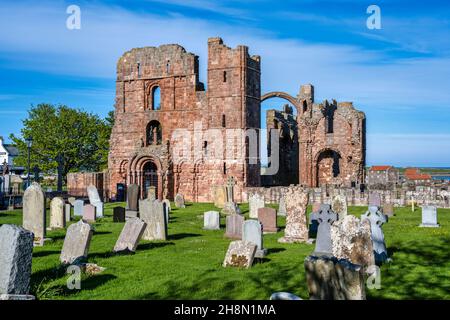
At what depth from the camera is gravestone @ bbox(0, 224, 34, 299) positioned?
7.96 m

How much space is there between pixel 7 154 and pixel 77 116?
40.5 meters

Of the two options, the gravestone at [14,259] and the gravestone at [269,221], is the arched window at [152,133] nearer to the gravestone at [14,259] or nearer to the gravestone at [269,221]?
the gravestone at [269,221]

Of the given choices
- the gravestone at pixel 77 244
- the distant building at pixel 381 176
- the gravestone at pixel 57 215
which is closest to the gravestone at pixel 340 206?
the gravestone at pixel 57 215

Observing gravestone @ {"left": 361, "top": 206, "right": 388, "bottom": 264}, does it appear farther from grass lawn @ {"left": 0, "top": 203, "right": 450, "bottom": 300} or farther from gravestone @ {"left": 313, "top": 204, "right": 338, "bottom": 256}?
gravestone @ {"left": 313, "top": 204, "right": 338, "bottom": 256}

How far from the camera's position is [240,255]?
37.3 ft

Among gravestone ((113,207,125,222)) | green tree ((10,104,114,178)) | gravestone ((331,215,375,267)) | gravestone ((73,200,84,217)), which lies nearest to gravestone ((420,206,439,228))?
gravestone ((331,215,375,267))

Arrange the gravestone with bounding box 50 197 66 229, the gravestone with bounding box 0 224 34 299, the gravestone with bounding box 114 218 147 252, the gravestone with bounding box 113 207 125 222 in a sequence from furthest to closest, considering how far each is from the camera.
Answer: the gravestone with bounding box 113 207 125 222, the gravestone with bounding box 50 197 66 229, the gravestone with bounding box 114 218 147 252, the gravestone with bounding box 0 224 34 299

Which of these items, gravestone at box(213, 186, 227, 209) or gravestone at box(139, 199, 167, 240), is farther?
gravestone at box(213, 186, 227, 209)

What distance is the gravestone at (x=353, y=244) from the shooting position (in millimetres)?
10289

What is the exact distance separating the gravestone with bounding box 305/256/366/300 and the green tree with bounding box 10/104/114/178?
141ft

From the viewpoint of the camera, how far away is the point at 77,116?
49.9 metres

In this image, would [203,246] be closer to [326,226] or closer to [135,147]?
[326,226]

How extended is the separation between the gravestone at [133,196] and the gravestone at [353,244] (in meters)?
13.3
